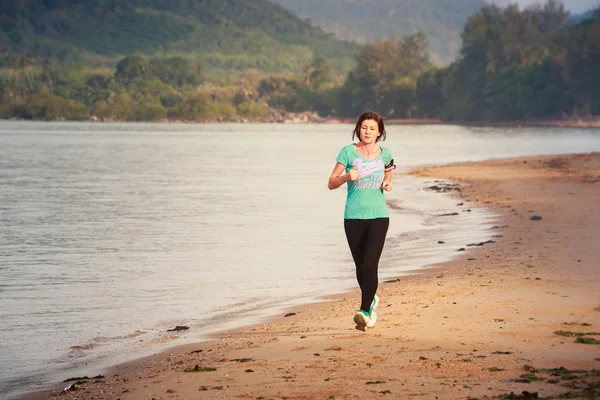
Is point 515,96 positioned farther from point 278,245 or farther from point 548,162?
point 278,245

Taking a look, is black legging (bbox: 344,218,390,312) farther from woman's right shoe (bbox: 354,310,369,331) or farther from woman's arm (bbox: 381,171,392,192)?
woman's arm (bbox: 381,171,392,192)

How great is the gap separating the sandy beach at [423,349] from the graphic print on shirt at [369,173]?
→ 5.03 ft

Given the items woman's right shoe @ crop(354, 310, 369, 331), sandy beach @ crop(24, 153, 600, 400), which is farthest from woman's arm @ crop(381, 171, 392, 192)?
sandy beach @ crop(24, 153, 600, 400)

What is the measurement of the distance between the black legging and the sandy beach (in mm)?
491

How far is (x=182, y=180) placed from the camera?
52062 mm

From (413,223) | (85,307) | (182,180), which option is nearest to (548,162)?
(182,180)

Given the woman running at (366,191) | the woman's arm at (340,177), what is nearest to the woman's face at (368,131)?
the woman running at (366,191)

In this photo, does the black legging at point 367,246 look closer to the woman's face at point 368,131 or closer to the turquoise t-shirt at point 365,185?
the turquoise t-shirt at point 365,185

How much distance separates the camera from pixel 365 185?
1009cm

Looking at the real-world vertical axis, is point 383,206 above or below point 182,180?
above

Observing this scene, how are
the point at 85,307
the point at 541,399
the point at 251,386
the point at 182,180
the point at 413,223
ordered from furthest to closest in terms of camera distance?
the point at 182,180
the point at 413,223
the point at 85,307
the point at 251,386
the point at 541,399

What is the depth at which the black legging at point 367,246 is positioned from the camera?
10.2 metres

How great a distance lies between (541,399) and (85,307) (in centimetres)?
902

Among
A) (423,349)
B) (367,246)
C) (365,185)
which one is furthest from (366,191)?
(423,349)
